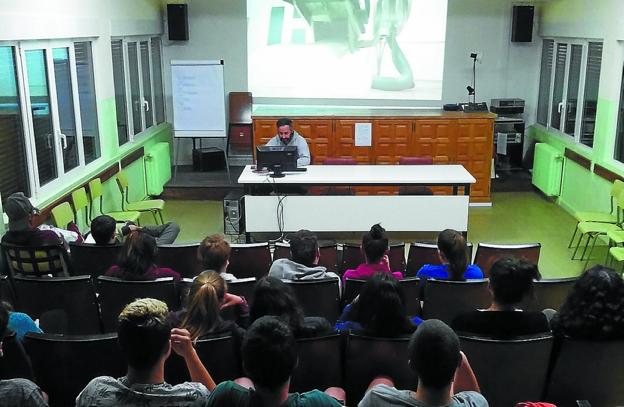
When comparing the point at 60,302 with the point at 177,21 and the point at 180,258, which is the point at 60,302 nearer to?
the point at 180,258

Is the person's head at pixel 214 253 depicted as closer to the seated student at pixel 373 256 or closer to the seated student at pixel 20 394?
the seated student at pixel 373 256

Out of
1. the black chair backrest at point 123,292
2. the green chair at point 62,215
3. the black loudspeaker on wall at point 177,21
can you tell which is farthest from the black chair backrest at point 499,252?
the black loudspeaker on wall at point 177,21

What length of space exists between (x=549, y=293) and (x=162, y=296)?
2.20 meters

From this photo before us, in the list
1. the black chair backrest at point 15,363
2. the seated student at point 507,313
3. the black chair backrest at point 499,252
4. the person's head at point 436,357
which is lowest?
the black chair backrest at point 499,252

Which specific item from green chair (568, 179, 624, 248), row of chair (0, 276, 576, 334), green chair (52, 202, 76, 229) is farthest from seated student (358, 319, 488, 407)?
green chair (568, 179, 624, 248)

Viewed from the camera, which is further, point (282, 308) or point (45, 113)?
point (45, 113)

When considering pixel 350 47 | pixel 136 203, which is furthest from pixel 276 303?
pixel 350 47

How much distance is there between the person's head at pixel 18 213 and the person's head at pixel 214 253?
133cm

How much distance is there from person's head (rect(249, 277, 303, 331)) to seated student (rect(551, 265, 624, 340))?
3.80ft

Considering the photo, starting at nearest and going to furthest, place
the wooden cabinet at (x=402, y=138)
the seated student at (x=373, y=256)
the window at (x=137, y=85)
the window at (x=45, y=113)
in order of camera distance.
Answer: the seated student at (x=373, y=256)
the window at (x=45, y=113)
the window at (x=137, y=85)
the wooden cabinet at (x=402, y=138)

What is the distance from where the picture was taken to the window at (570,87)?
24.5 feet

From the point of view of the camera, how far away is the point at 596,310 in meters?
2.55

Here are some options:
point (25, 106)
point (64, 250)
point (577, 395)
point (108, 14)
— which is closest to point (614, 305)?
point (577, 395)

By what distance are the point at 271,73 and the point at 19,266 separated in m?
5.96
